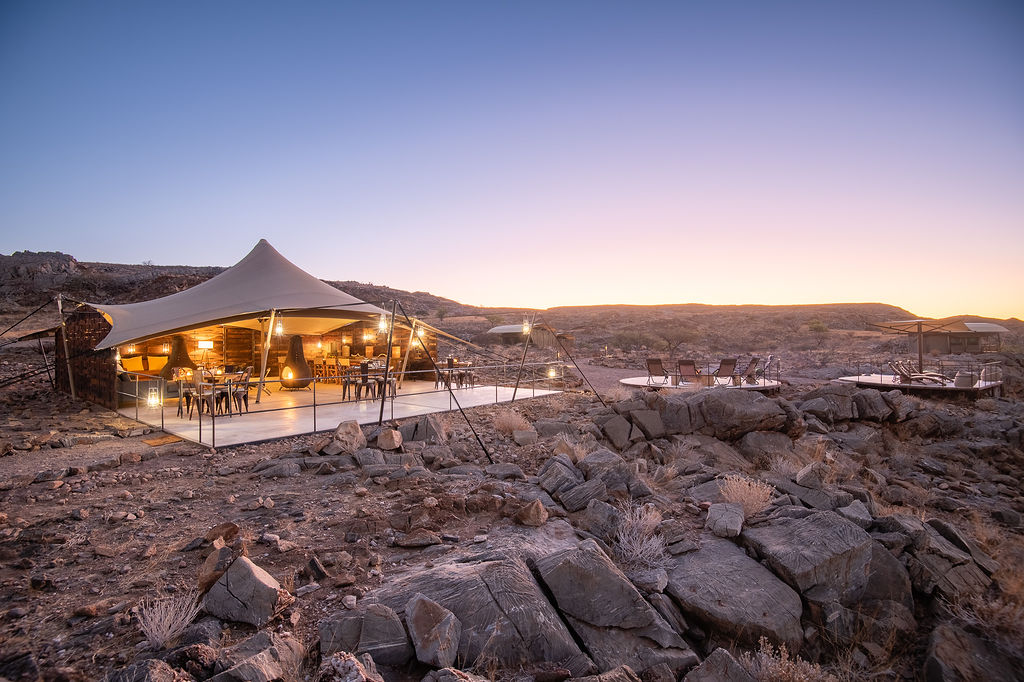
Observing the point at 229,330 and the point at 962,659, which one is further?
the point at 229,330

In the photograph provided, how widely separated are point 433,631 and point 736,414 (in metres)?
10.4

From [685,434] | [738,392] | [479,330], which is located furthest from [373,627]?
[479,330]

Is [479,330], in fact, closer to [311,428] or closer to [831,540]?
[311,428]

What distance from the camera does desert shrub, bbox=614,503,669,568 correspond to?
5000 millimetres

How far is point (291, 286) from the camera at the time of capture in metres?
14.6

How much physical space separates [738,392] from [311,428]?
32.4 ft

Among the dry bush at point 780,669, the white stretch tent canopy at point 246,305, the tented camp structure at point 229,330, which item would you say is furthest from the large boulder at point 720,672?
the tented camp structure at point 229,330

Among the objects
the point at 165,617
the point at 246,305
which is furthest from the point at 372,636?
the point at 246,305

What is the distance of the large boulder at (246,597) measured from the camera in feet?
11.8

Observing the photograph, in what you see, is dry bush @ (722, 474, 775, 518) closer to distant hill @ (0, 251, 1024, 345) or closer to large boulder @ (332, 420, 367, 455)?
large boulder @ (332, 420, 367, 455)

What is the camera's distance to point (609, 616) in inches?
157

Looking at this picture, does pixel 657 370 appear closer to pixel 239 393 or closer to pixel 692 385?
pixel 692 385

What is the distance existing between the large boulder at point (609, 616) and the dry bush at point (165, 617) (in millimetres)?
2640

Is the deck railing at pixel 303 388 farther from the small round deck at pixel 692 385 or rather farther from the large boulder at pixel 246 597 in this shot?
the large boulder at pixel 246 597
